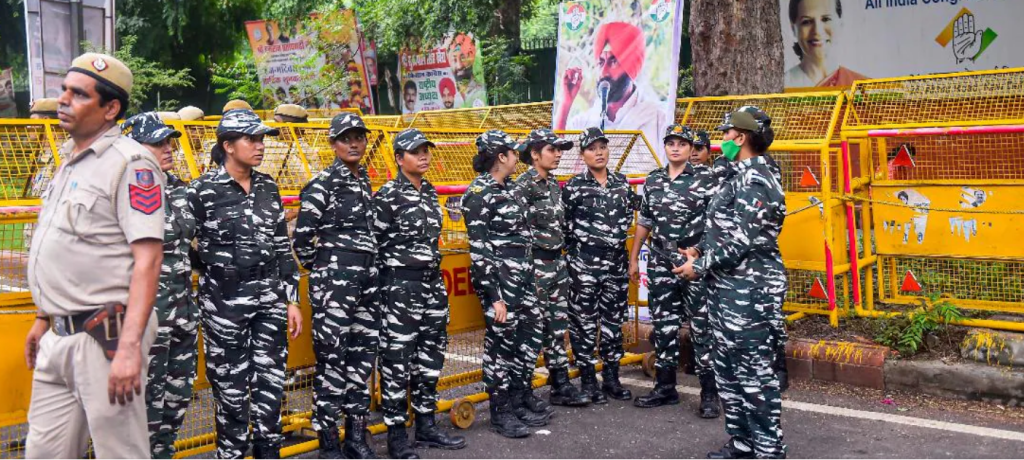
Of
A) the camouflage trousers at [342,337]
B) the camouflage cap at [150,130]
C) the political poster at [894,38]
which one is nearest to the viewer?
the camouflage cap at [150,130]

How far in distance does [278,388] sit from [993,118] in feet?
19.0

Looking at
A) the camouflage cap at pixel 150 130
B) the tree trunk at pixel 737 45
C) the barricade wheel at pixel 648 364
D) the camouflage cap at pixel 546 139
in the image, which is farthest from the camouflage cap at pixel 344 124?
the tree trunk at pixel 737 45

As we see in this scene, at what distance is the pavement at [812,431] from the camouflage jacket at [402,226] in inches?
45.7

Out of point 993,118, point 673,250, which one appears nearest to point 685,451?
point 673,250

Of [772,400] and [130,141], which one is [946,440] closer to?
[772,400]

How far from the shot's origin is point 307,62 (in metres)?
20.1

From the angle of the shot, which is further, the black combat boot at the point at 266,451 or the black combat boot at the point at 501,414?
the black combat boot at the point at 501,414

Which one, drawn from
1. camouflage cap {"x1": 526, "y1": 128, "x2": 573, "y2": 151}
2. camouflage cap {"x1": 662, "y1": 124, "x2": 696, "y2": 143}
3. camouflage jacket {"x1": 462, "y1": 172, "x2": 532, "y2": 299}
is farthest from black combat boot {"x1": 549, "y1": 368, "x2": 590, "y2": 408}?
camouflage cap {"x1": 662, "y1": 124, "x2": 696, "y2": 143}

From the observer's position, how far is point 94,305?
3.36 meters

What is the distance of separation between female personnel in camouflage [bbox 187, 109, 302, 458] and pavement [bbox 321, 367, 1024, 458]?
79cm

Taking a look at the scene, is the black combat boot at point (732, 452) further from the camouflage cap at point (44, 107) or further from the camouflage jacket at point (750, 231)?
the camouflage cap at point (44, 107)

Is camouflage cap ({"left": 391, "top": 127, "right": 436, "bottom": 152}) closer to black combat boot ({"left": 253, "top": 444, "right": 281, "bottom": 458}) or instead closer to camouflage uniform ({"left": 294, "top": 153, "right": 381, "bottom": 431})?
camouflage uniform ({"left": 294, "top": 153, "right": 381, "bottom": 431})

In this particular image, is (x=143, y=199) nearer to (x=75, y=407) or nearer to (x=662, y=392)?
(x=75, y=407)

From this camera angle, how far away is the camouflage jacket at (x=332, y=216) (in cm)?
529
